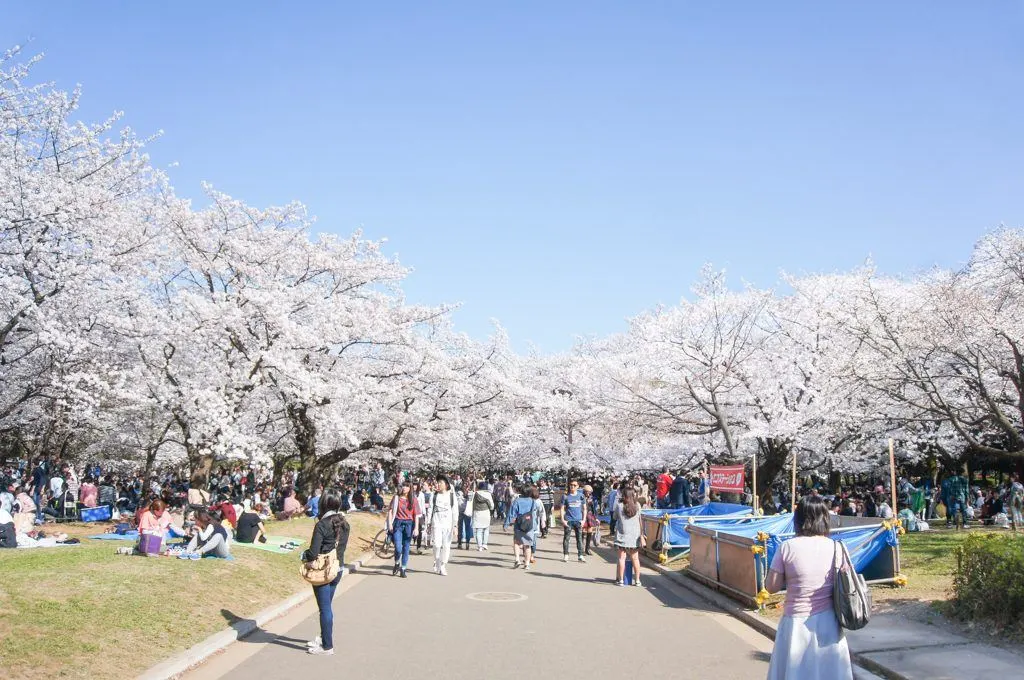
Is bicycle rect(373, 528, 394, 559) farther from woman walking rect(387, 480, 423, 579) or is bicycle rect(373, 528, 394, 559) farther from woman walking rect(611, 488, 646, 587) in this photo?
woman walking rect(611, 488, 646, 587)

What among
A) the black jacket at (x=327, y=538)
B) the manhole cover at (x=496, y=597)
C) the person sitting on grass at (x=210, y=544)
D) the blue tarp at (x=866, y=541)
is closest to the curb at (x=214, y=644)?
the black jacket at (x=327, y=538)

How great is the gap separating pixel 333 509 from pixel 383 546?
1094 cm

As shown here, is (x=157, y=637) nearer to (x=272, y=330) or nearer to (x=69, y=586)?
(x=69, y=586)

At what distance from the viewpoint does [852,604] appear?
491 centimetres

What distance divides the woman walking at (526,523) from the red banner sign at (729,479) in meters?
5.55

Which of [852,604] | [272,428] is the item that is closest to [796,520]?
[852,604]

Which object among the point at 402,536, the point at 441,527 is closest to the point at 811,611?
the point at 402,536

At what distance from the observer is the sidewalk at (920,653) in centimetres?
700

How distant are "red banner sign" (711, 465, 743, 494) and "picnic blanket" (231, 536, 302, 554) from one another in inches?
399

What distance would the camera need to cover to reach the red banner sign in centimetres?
1874

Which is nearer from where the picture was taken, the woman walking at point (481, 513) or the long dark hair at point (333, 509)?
the long dark hair at point (333, 509)

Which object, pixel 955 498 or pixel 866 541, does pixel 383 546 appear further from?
pixel 955 498

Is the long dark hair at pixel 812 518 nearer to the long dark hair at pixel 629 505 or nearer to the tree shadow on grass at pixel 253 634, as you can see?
the tree shadow on grass at pixel 253 634

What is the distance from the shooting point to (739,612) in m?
10.4
